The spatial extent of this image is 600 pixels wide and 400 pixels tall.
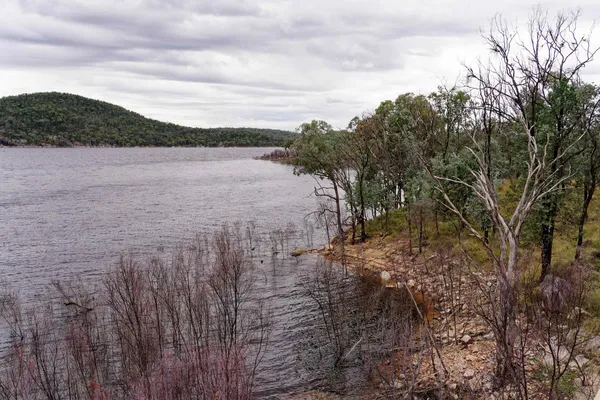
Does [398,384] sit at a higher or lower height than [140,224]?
lower

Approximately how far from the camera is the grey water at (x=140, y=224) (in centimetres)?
2870

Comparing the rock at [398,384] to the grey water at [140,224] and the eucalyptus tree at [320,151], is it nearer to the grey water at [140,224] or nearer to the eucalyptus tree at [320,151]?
the grey water at [140,224]

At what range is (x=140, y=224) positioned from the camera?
55031mm

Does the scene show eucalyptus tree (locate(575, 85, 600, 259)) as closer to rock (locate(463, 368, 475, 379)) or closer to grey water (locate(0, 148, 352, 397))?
rock (locate(463, 368, 475, 379))

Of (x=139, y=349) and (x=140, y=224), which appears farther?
(x=140, y=224)

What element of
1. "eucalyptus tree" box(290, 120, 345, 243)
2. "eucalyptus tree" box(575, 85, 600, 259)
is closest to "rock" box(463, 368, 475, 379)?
"eucalyptus tree" box(575, 85, 600, 259)

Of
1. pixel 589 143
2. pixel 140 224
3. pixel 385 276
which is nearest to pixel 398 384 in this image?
pixel 385 276

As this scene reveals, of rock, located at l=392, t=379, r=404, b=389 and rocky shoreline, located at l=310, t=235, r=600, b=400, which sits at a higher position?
rocky shoreline, located at l=310, t=235, r=600, b=400

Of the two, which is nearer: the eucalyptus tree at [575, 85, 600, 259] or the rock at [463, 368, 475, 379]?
the rock at [463, 368, 475, 379]

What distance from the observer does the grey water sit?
28703mm

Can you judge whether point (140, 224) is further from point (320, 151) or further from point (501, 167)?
point (501, 167)

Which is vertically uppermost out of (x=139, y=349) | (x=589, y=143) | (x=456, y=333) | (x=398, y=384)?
(x=589, y=143)

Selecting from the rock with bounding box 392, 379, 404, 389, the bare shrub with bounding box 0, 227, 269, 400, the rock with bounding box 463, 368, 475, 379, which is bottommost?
the rock with bounding box 392, 379, 404, 389

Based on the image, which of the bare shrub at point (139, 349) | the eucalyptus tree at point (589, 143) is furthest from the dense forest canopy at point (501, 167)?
the bare shrub at point (139, 349)
